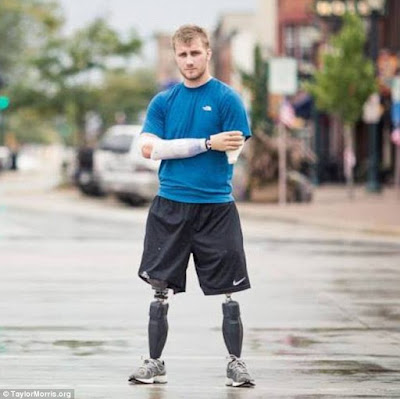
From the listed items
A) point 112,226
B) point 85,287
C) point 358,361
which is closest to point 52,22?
point 112,226

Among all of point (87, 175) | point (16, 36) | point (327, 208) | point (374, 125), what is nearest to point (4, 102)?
point (87, 175)

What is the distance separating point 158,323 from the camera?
9.55 m

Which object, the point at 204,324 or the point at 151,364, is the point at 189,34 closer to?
the point at 151,364

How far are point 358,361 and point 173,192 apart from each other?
1852mm

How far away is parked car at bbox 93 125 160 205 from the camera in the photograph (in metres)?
36.0

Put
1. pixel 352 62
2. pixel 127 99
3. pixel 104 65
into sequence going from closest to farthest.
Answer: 1. pixel 352 62
2. pixel 104 65
3. pixel 127 99

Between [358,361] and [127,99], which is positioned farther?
[127,99]

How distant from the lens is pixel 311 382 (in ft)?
31.4

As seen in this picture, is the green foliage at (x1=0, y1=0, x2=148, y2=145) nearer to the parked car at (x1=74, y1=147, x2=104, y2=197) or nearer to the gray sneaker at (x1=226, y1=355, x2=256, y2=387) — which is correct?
the parked car at (x1=74, y1=147, x2=104, y2=197)

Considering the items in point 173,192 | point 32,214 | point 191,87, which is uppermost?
point 191,87

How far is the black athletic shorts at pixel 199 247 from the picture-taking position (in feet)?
30.9

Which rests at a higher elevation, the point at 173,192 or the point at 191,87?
the point at 191,87

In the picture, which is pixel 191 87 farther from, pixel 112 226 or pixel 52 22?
pixel 52 22

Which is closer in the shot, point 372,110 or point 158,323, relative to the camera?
point 158,323
